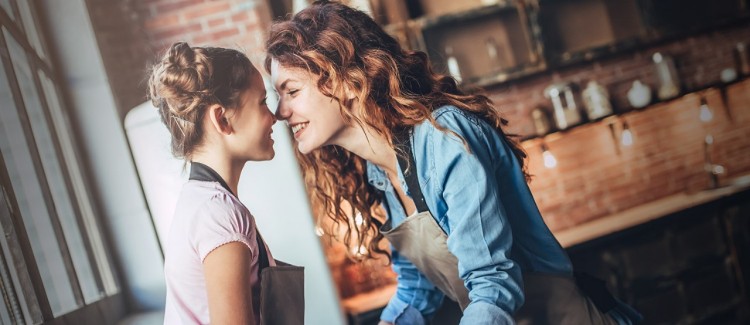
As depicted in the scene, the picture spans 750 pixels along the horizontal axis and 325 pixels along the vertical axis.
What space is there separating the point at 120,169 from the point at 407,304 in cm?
82

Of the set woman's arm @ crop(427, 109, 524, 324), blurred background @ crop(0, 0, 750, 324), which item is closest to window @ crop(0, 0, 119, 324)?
blurred background @ crop(0, 0, 750, 324)

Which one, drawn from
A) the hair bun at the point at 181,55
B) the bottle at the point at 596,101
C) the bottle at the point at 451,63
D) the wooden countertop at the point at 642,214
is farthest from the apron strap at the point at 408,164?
the bottle at the point at 596,101

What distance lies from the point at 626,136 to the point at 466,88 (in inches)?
41.2

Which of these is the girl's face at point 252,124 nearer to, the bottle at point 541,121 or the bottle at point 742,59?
the bottle at point 541,121

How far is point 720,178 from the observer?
3035 millimetres

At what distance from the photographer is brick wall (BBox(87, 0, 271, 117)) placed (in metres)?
1.44

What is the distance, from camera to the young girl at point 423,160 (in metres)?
1.35

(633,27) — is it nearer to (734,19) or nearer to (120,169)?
(734,19)

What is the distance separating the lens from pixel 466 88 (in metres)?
2.59

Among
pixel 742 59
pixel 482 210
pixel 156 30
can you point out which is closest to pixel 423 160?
pixel 482 210

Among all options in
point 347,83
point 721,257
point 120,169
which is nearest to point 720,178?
Result: point 721,257

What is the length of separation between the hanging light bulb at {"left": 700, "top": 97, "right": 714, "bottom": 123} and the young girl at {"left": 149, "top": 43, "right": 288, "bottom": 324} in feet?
8.20

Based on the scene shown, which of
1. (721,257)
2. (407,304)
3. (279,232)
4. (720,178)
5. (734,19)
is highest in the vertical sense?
(734,19)

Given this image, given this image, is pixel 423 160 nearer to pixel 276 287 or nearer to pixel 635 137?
pixel 276 287
